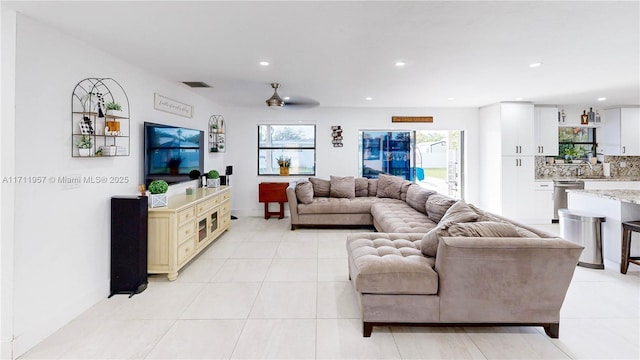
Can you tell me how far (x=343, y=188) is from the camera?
5.94 m

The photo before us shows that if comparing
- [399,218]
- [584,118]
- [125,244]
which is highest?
[584,118]

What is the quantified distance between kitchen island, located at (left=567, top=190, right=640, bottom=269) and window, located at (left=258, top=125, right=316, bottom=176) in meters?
4.66

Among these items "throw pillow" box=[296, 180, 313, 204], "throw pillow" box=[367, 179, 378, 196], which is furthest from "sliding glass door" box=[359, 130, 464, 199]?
"throw pillow" box=[296, 180, 313, 204]

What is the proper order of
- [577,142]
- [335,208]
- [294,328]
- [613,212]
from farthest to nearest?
[577,142]
[335,208]
[613,212]
[294,328]

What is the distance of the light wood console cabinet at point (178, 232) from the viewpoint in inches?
128

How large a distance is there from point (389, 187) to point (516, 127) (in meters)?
2.71

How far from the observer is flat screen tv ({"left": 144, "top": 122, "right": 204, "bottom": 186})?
3.62m

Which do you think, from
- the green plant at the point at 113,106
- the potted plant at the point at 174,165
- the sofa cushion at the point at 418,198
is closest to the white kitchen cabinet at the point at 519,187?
the sofa cushion at the point at 418,198

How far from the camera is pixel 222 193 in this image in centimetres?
495

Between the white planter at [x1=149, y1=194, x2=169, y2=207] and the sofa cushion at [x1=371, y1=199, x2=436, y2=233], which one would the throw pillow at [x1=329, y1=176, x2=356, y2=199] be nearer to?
the sofa cushion at [x1=371, y1=199, x2=436, y2=233]

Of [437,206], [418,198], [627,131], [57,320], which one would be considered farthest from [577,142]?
[57,320]

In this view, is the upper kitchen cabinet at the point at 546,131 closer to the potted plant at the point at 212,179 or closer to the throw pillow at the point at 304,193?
the throw pillow at the point at 304,193

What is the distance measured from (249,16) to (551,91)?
16.3ft

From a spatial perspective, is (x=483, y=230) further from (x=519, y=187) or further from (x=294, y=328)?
(x=519, y=187)
